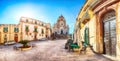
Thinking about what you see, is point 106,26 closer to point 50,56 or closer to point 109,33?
point 109,33

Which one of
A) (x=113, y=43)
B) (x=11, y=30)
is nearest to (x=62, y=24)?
(x=11, y=30)

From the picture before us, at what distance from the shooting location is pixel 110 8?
557 cm

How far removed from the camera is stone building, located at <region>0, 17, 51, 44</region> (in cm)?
1584

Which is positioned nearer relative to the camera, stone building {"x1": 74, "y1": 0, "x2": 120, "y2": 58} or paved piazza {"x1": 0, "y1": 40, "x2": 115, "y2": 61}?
stone building {"x1": 74, "y1": 0, "x2": 120, "y2": 58}

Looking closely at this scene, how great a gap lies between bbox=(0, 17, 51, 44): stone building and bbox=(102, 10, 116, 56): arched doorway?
8.17 m

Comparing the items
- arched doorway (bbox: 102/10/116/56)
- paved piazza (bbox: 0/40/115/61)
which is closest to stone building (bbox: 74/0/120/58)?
arched doorway (bbox: 102/10/116/56)

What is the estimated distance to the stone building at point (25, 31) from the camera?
52.0 feet

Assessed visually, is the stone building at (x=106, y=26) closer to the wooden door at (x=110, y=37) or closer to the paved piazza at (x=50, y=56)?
the wooden door at (x=110, y=37)

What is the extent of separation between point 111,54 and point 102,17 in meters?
1.64

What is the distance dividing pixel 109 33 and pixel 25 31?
11.8 m

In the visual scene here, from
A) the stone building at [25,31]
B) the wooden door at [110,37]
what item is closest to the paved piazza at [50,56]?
the wooden door at [110,37]

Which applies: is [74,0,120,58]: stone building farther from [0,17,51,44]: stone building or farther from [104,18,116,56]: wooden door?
[0,17,51,44]: stone building

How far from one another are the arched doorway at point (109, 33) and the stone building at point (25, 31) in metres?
8.17

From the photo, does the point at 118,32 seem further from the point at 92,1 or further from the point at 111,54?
the point at 92,1
